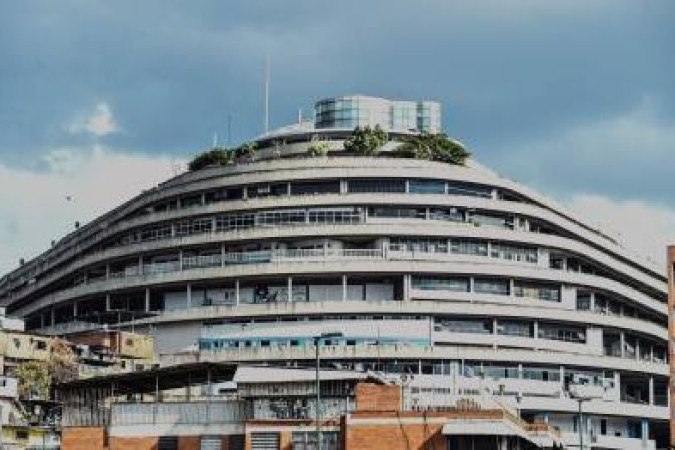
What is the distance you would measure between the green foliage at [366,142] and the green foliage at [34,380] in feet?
128

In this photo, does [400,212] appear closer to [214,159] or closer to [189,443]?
[214,159]

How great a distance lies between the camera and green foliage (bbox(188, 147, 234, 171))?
478 ft

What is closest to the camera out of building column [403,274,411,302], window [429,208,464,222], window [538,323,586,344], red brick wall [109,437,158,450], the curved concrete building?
red brick wall [109,437,158,450]

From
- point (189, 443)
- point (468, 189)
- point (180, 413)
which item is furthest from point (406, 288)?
point (189, 443)

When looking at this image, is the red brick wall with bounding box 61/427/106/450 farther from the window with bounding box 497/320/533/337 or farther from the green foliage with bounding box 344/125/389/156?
the green foliage with bounding box 344/125/389/156

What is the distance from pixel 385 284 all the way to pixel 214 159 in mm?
23446

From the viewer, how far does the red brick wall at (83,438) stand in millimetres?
73625

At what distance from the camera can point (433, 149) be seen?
5645 inches

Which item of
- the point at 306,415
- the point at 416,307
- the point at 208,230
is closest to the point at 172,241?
the point at 208,230

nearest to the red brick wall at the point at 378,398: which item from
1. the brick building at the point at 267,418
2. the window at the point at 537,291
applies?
the brick building at the point at 267,418

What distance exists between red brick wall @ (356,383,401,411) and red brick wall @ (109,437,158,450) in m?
11.0

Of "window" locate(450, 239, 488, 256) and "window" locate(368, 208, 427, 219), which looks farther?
"window" locate(368, 208, 427, 219)

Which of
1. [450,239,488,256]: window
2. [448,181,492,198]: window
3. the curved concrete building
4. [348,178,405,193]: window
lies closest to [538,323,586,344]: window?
the curved concrete building

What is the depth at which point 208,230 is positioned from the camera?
13825 centimetres
